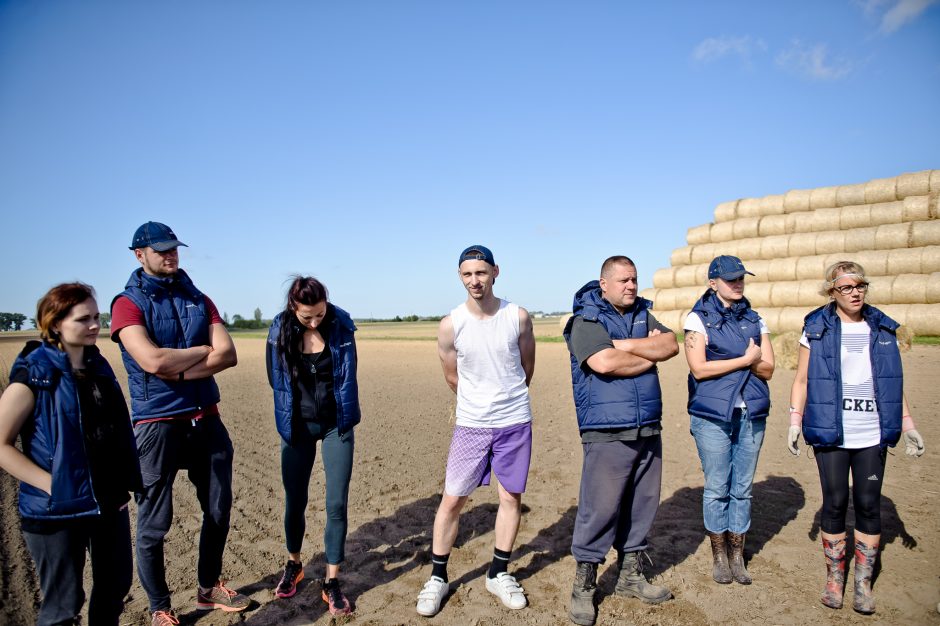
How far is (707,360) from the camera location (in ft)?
15.7

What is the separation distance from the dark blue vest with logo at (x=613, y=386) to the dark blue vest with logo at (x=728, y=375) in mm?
533

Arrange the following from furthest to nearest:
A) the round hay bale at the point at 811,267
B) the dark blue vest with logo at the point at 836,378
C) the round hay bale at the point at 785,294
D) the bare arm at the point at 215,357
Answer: the round hay bale at the point at 785,294
the round hay bale at the point at 811,267
the dark blue vest with logo at the point at 836,378
the bare arm at the point at 215,357

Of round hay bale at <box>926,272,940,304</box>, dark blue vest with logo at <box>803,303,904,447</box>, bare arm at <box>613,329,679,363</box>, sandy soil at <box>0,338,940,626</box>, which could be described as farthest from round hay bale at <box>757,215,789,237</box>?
bare arm at <box>613,329,679,363</box>

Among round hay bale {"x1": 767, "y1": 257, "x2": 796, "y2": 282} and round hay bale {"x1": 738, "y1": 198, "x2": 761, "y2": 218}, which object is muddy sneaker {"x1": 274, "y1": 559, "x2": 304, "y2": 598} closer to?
round hay bale {"x1": 767, "y1": 257, "x2": 796, "y2": 282}

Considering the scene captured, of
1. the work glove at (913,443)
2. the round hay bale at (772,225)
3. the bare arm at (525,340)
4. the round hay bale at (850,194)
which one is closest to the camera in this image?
the work glove at (913,443)

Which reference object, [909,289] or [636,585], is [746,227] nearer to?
[909,289]

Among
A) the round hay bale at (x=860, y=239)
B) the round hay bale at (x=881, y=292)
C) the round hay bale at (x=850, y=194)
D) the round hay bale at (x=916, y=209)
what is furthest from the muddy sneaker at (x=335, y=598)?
the round hay bale at (x=850, y=194)

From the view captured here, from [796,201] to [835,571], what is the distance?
22.1 metres

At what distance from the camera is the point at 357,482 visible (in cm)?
780

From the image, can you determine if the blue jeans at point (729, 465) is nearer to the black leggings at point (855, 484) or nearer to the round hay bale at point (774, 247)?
the black leggings at point (855, 484)

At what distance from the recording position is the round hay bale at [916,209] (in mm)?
19062

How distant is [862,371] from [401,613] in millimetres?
3697

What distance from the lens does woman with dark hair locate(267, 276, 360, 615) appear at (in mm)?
4391

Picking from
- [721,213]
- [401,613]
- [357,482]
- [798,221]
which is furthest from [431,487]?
[721,213]
